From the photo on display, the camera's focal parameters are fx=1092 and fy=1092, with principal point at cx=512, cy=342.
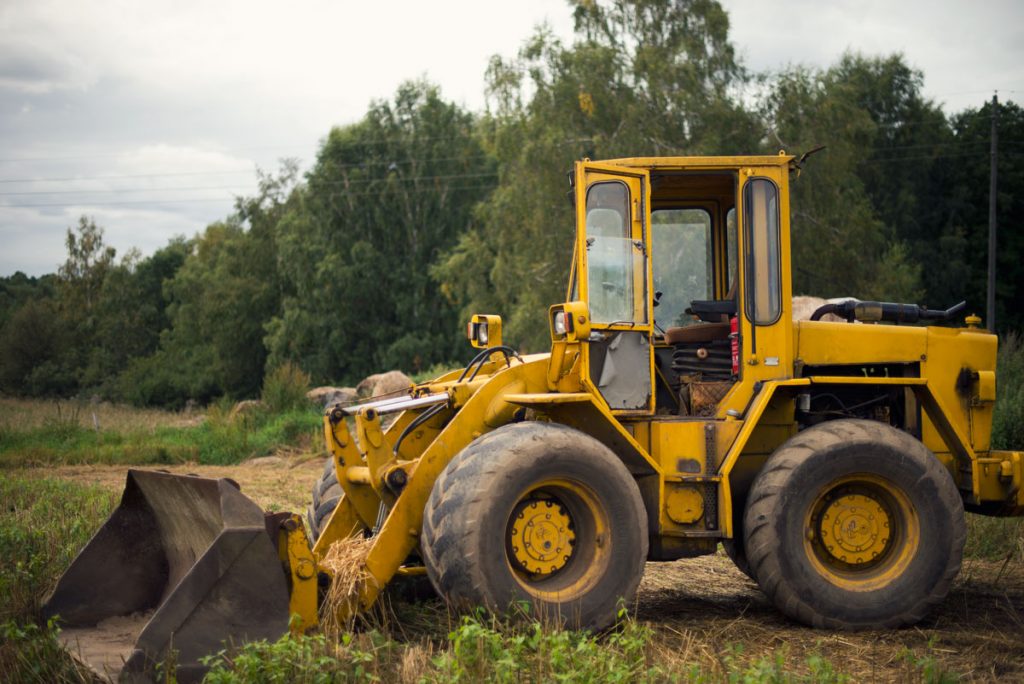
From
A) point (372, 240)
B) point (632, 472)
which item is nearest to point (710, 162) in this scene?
point (632, 472)

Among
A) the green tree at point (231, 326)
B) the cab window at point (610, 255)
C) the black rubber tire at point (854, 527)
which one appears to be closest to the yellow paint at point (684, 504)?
the black rubber tire at point (854, 527)

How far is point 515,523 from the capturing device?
20.5ft

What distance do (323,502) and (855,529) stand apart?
11.8ft

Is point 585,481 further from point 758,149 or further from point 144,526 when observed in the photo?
point 758,149

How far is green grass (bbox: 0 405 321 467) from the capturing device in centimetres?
1981

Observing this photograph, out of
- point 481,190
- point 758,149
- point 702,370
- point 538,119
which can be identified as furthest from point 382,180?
point 702,370

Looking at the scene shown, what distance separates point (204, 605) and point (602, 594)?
221 cm

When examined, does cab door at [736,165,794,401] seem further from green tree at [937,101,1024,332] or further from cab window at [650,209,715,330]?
green tree at [937,101,1024,332]

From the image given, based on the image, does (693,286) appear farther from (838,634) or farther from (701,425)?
(838,634)

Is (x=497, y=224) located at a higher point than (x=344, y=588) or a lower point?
higher

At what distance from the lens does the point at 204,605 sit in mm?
5352

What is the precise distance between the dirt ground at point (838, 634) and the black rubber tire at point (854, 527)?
167 mm

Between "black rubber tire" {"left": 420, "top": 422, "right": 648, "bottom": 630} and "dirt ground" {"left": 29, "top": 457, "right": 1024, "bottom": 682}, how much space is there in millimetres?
497

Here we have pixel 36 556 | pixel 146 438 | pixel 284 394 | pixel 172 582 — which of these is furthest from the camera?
pixel 284 394
